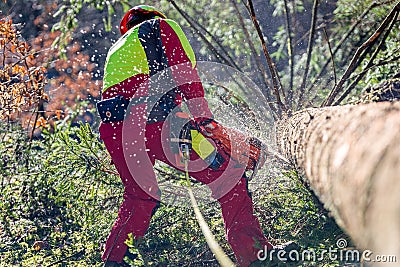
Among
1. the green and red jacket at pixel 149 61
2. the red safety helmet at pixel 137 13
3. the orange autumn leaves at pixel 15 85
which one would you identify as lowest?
the orange autumn leaves at pixel 15 85

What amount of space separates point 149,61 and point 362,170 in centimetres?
205

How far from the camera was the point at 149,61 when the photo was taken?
11.4ft

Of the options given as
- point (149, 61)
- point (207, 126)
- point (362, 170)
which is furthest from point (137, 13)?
point (362, 170)

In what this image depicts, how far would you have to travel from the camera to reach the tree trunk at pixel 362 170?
1.46 m

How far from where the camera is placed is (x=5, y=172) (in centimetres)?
489

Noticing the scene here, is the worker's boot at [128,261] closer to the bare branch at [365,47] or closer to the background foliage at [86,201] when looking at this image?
the background foliage at [86,201]

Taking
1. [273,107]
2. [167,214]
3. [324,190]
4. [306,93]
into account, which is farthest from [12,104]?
[324,190]

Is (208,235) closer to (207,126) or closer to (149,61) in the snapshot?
(207,126)

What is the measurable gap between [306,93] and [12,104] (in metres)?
2.59

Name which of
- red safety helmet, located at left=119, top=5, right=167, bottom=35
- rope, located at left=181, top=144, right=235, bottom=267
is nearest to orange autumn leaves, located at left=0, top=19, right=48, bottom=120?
red safety helmet, located at left=119, top=5, right=167, bottom=35

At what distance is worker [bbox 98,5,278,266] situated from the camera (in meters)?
3.30

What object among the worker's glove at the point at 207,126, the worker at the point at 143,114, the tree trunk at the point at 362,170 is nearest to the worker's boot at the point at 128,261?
the worker at the point at 143,114

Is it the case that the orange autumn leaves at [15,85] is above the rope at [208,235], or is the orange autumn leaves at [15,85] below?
above

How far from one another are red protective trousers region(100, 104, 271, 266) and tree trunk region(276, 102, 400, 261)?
2.14ft
